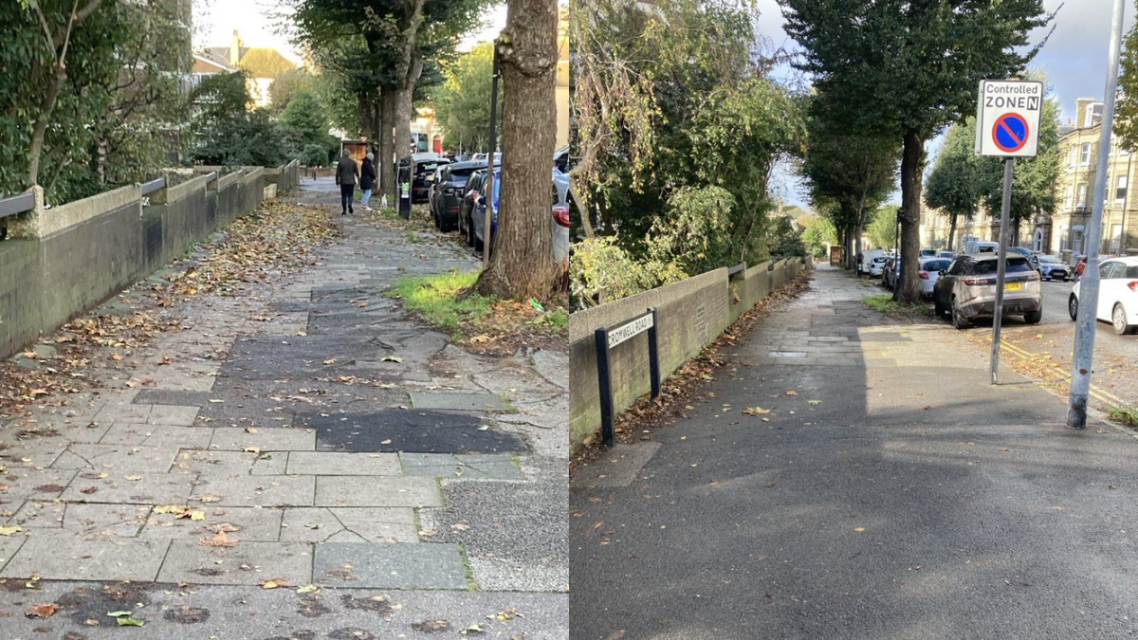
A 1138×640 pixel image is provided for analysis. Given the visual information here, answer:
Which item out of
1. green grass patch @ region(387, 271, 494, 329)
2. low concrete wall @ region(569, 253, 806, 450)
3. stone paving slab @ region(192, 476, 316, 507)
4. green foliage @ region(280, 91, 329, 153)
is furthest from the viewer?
green foliage @ region(280, 91, 329, 153)

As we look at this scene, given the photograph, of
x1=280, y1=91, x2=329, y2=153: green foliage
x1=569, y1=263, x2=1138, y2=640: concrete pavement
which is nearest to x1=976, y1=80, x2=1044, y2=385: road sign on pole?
x1=569, y1=263, x2=1138, y2=640: concrete pavement

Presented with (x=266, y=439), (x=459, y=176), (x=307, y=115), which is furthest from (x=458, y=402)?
(x=307, y=115)

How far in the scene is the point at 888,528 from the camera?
6.59 meters

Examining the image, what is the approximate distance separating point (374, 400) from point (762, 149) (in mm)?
11822

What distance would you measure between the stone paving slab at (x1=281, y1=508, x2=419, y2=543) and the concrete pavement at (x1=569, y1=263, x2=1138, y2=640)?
3.33 feet

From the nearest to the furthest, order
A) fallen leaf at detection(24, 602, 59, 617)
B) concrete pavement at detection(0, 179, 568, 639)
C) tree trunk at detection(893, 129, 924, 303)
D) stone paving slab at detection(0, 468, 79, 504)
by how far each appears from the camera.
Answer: fallen leaf at detection(24, 602, 59, 617) < concrete pavement at detection(0, 179, 568, 639) < stone paving slab at detection(0, 468, 79, 504) < tree trunk at detection(893, 129, 924, 303)

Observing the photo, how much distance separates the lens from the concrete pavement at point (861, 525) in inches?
209

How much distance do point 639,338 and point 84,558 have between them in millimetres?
6648

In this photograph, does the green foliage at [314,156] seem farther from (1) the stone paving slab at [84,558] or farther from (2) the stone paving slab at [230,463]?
(1) the stone paving slab at [84,558]

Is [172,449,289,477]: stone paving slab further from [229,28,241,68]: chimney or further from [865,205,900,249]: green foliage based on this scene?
[865,205,900,249]: green foliage

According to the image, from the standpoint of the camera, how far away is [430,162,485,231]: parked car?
82.1 feet

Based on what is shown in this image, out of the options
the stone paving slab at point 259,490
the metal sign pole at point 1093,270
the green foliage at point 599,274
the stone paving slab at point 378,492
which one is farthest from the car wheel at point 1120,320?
the stone paving slab at point 259,490

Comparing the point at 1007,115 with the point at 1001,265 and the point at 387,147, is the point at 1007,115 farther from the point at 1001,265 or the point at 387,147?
the point at 387,147

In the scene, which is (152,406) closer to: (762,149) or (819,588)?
(819,588)
